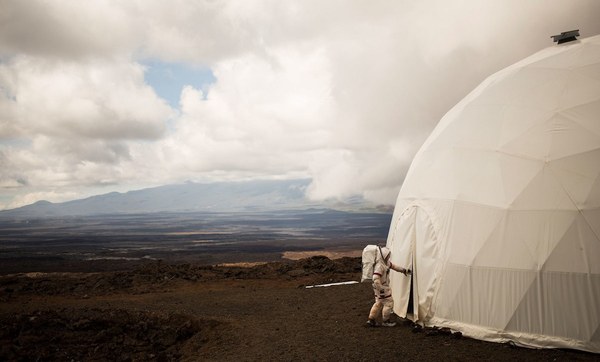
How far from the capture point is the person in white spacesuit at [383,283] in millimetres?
10461

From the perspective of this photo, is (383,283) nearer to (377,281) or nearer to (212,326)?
(377,281)

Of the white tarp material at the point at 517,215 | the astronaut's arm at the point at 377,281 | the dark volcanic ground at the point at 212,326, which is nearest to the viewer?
the white tarp material at the point at 517,215

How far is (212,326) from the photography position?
1260cm

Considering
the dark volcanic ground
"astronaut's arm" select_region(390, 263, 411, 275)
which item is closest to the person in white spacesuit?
"astronaut's arm" select_region(390, 263, 411, 275)

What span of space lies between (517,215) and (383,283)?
376cm

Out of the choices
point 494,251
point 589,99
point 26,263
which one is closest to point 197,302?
point 494,251

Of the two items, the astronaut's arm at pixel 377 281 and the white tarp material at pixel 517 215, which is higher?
the white tarp material at pixel 517 215

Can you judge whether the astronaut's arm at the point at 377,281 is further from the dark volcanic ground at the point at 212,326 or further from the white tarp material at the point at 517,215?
the dark volcanic ground at the point at 212,326

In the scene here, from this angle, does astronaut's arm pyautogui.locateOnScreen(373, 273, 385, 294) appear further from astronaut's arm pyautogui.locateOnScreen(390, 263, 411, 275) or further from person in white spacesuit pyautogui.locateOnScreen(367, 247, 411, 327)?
astronaut's arm pyautogui.locateOnScreen(390, 263, 411, 275)

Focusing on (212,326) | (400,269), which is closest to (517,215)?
(400,269)

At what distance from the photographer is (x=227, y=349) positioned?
1016cm

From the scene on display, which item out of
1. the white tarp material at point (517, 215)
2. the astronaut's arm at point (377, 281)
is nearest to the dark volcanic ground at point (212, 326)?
the white tarp material at point (517, 215)

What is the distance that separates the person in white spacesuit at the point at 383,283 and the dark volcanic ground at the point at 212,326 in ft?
1.33

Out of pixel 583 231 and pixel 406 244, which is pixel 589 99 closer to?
pixel 583 231
